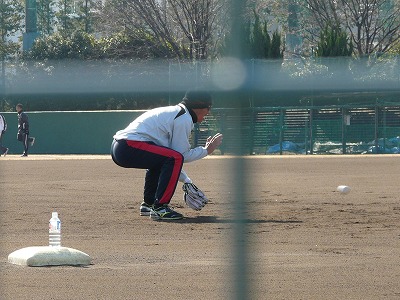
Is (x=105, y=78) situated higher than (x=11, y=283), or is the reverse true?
(x=105, y=78)

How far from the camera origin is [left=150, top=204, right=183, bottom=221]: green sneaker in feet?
29.4

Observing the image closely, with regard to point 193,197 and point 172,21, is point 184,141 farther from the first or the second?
point 172,21

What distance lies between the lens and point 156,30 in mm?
3988

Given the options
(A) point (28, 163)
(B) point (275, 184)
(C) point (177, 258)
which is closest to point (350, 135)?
(A) point (28, 163)

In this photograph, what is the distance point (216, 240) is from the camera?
7480 millimetres

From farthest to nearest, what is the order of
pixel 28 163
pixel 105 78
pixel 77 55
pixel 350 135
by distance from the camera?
pixel 350 135 < pixel 28 163 < pixel 77 55 < pixel 105 78

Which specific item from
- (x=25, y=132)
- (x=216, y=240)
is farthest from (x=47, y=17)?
(x=25, y=132)

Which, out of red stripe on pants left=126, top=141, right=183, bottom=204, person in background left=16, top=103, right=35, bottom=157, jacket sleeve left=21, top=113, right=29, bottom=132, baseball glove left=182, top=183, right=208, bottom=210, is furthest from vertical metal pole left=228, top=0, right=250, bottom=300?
person in background left=16, top=103, right=35, bottom=157

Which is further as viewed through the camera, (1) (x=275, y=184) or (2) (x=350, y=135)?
(2) (x=350, y=135)

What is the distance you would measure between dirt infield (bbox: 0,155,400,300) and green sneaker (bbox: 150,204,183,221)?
5.0 inches

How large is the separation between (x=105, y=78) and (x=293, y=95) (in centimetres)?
57

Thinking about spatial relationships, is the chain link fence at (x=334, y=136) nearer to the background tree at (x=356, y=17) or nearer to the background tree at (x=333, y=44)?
the background tree at (x=356, y=17)

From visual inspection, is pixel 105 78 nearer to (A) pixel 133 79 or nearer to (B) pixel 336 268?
(A) pixel 133 79

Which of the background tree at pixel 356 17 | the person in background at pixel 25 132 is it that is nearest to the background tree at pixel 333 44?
the background tree at pixel 356 17
